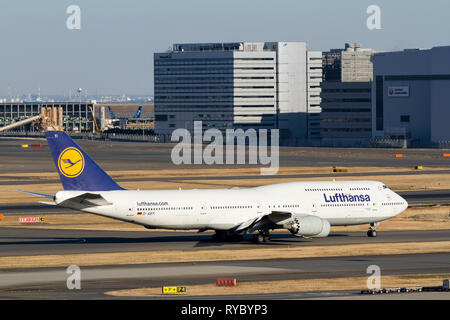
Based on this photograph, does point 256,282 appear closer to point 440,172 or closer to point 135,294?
point 135,294

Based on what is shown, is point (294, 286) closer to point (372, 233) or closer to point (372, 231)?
point (372, 233)

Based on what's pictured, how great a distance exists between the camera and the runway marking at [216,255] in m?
60.4

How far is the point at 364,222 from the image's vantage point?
73.1 meters

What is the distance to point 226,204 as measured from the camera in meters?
68.8

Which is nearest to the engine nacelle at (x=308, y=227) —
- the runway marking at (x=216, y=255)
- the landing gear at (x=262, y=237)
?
the runway marking at (x=216, y=255)

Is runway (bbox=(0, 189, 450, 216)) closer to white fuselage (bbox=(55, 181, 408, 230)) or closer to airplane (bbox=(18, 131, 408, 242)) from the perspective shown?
airplane (bbox=(18, 131, 408, 242))

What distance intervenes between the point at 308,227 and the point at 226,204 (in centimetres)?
634

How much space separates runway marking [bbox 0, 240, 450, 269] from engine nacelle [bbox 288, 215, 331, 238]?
4.50ft

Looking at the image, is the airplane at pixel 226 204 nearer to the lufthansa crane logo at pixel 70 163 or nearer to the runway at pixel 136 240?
the lufthansa crane logo at pixel 70 163

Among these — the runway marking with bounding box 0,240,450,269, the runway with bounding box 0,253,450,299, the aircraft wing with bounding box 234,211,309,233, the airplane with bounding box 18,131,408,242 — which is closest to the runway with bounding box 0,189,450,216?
the airplane with bounding box 18,131,408,242

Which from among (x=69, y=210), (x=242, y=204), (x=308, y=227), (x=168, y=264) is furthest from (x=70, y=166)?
(x=69, y=210)

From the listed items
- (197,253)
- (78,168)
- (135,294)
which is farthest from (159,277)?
(78,168)

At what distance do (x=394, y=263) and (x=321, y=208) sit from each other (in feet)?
41.7

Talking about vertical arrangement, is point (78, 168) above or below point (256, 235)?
above
